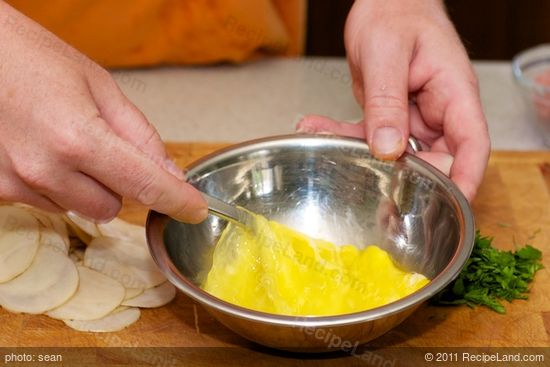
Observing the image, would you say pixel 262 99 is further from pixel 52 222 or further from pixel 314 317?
pixel 314 317

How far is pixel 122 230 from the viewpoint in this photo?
2002mm

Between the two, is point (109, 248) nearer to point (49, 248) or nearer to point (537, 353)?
point (49, 248)

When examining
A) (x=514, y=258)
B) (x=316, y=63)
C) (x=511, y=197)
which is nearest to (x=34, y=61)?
(x=514, y=258)

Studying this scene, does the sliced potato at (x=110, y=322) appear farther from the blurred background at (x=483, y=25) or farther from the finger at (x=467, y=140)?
the blurred background at (x=483, y=25)

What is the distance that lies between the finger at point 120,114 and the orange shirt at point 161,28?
1.06m

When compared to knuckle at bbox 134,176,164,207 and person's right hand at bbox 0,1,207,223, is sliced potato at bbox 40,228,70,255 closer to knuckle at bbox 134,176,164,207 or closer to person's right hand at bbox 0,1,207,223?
person's right hand at bbox 0,1,207,223

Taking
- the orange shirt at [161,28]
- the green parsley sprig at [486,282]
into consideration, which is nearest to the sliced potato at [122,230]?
the green parsley sprig at [486,282]

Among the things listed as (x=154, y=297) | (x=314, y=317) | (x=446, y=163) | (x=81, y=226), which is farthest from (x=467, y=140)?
(x=81, y=226)

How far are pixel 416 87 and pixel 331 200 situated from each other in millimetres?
323

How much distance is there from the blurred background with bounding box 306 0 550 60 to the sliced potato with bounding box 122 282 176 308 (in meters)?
2.44

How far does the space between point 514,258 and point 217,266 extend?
0.64 meters

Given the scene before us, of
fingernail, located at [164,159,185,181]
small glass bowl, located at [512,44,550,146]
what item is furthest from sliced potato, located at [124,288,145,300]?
small glass bowl, located at [512,44,550,146]

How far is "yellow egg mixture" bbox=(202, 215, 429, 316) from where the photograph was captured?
5.65 ft

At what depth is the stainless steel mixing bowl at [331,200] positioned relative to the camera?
179cm
